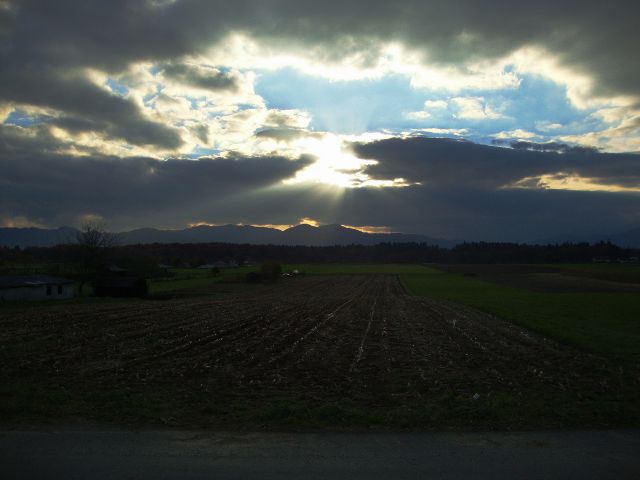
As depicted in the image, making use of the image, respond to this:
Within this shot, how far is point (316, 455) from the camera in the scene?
7148 mm

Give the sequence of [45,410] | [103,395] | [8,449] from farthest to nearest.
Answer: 1. [103,395]
2. [45,410]
3. [8,449]

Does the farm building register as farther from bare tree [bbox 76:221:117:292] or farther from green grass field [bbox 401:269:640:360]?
green grass field [bbox 401:269:640:360]

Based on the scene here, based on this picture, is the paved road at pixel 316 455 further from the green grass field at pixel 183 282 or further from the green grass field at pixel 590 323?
the green grass field at pixel 183 282

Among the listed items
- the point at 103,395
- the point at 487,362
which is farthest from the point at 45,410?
the point at 487,362

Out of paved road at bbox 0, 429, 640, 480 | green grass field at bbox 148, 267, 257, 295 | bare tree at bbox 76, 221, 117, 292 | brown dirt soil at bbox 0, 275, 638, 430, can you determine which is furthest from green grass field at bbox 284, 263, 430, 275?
paved road at bbox 0, 429, 640, 480

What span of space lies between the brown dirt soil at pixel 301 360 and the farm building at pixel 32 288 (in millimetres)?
21823

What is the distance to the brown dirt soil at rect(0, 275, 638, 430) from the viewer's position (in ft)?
39.2

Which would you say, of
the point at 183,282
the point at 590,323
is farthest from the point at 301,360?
the point at 183,282

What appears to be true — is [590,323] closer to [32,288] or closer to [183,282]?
[32,288]

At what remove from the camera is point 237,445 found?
7652 millimetres

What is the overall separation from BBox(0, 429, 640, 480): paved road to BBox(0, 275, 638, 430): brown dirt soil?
2142 mm

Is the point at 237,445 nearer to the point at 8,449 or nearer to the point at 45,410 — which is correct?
the point at 8,449

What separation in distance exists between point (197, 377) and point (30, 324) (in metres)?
18.3

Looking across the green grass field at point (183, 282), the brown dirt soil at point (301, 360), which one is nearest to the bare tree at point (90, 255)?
the green grass field at point (183, 282)
